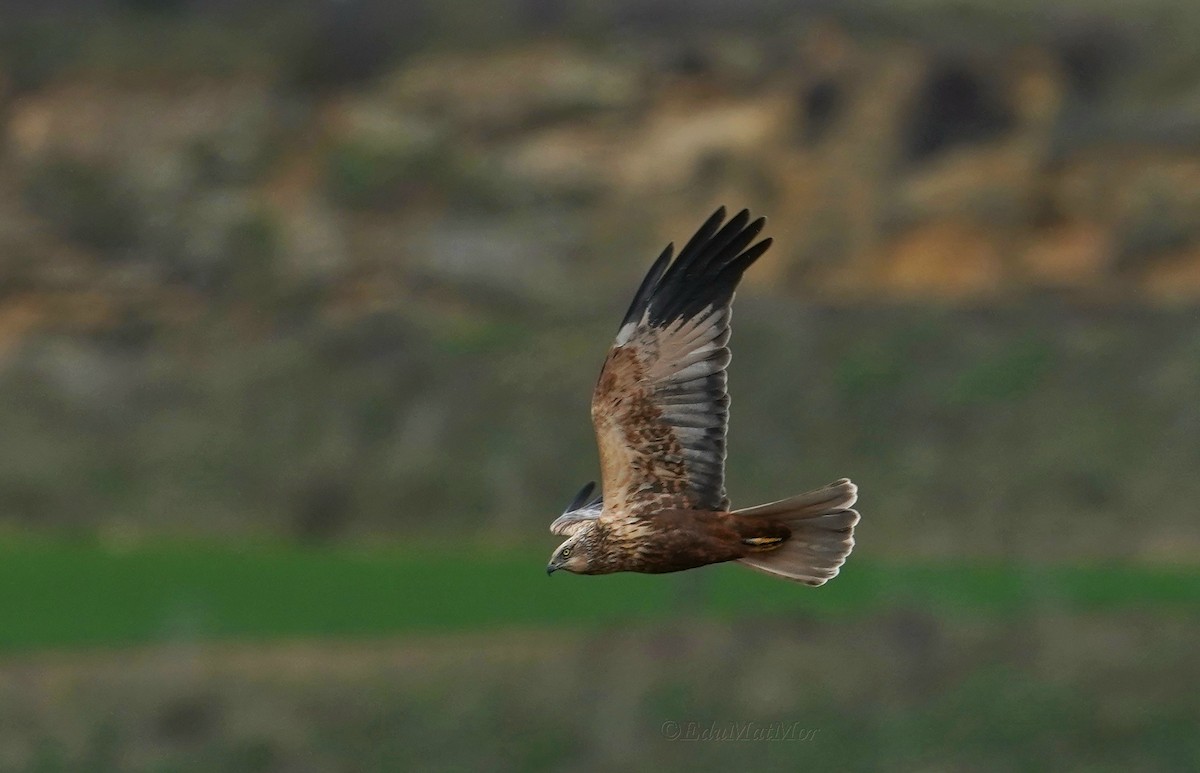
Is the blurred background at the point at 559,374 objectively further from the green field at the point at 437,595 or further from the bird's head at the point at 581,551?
the bird's head at the point at 581,551

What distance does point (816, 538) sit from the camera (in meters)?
8.41

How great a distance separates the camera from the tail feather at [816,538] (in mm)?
8352

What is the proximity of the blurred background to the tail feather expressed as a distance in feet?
59.7

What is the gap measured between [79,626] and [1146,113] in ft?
72.0

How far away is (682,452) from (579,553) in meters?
0.51

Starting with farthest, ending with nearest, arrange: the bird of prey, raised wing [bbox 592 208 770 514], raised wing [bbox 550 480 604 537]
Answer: raised wing [bbox 550 480 604 537] < raised wing [bbox 592 208 770 514] < the bird of prey

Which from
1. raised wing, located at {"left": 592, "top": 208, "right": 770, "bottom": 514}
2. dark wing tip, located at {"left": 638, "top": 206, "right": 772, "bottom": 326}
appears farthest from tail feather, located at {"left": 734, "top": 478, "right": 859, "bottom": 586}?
dark wing tip, located at {"left": 638, "top": 206, "right": 772, "bottom": 326}

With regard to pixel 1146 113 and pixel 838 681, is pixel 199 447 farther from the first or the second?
pixel 1146 113

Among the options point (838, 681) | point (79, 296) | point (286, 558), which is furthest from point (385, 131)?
point (838, 681)

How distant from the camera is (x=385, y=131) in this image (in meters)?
44.5

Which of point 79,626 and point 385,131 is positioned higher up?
point 385,131

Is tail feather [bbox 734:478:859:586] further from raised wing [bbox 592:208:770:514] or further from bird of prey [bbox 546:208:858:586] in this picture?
raised wing [bbox 592:208:770:514]

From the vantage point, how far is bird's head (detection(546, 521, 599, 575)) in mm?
8062

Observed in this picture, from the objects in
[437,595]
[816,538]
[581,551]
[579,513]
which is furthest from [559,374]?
[581,551]
